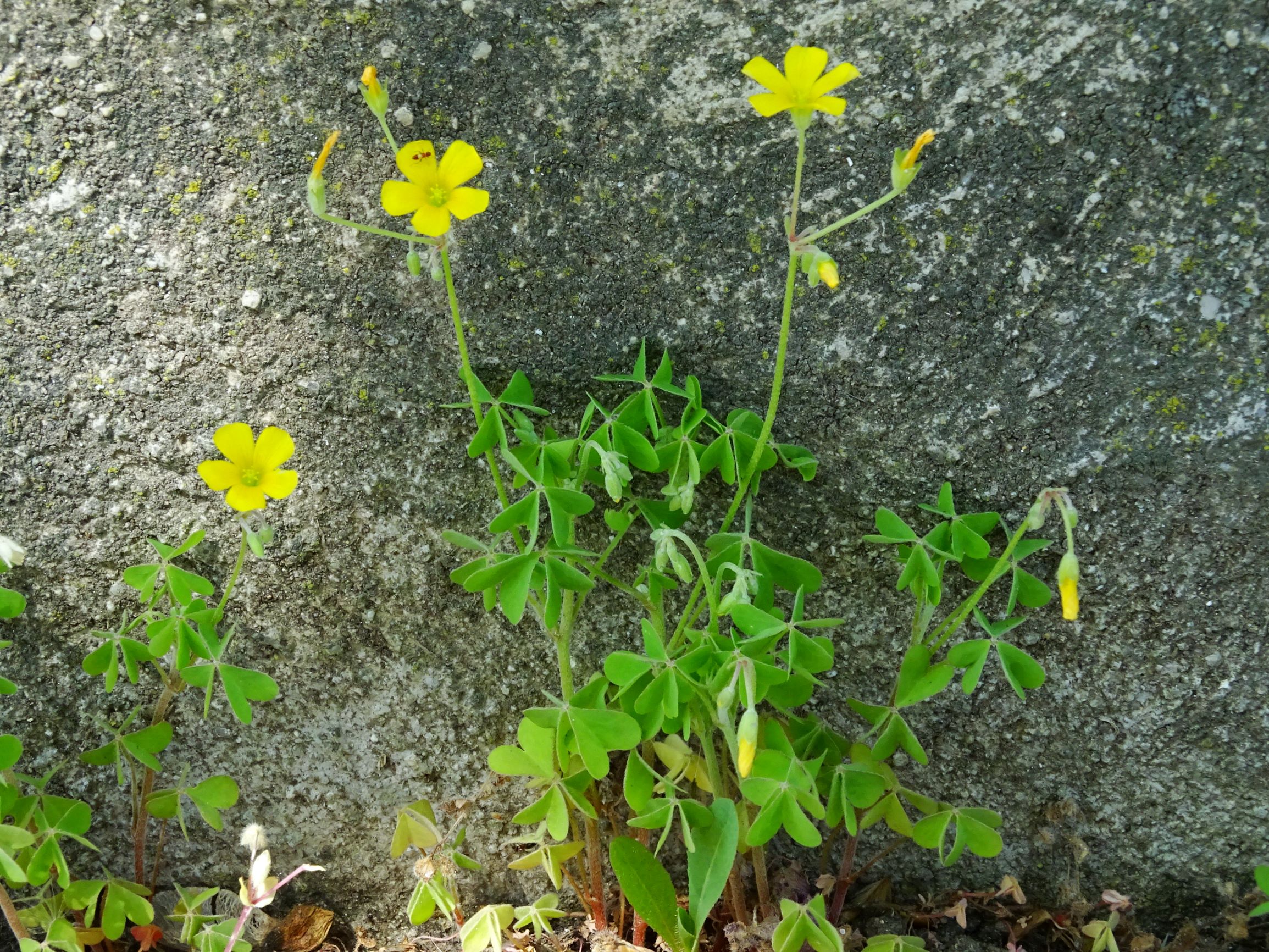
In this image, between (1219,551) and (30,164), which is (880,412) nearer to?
(1219,551)

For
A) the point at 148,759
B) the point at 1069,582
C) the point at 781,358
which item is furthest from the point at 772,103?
the point at 148,759

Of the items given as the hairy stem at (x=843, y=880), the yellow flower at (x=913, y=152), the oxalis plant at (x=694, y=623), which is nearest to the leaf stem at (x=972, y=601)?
the oxalis plant at (x=694, y=623)

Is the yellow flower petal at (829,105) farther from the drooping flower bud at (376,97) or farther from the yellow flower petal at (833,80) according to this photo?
the drooping flower bud at (376,97)

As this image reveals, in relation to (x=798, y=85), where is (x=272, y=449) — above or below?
below

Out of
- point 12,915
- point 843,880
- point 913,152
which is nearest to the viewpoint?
point 913,152

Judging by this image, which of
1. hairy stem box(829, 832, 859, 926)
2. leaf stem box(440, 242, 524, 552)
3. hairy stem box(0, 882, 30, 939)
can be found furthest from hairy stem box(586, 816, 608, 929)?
hairy stem box(0, 882, 30, 939)

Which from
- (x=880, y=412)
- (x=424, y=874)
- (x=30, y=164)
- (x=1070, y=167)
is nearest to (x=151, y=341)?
(x=30, y=164)

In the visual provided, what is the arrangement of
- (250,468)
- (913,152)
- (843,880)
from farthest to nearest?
(843,880)
(250,468)
(913,152)

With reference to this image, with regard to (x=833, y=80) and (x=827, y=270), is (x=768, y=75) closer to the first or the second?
(x=833, y=80)
